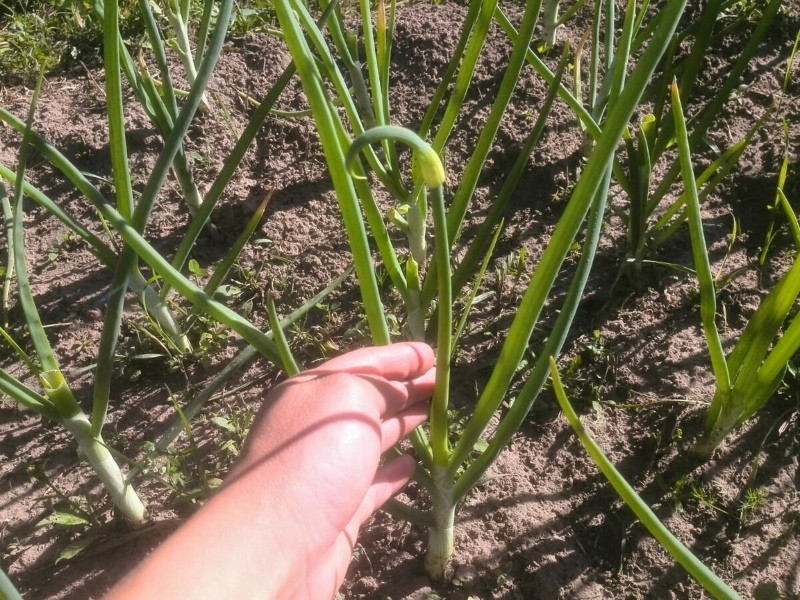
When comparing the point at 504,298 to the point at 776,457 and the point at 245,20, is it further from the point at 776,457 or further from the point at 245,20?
the point at 245,20

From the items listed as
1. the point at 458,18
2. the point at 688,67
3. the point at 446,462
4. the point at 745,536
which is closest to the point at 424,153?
the point at 446,462

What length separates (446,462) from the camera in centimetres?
92

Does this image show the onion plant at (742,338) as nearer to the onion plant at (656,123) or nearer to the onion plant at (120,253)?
the onion plant at (656,123)

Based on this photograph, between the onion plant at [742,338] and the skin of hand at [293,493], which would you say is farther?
the onion plant at [742,338]

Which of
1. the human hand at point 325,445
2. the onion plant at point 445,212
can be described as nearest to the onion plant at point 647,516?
the onion plant at point 445,212

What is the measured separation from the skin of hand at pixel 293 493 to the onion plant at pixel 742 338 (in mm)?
422

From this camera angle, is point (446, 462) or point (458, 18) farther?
point (458, 18)

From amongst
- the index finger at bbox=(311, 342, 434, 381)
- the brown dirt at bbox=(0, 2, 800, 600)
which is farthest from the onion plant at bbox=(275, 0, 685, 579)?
the brown dirt at bbox=(0, 2, 800, 600)

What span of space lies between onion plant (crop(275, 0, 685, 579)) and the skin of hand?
67 millimetres

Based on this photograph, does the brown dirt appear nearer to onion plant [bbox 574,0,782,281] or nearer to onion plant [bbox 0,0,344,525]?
onion plant [bbox 574,0,782,281]

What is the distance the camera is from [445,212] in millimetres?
886

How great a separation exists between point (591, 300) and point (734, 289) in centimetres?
28

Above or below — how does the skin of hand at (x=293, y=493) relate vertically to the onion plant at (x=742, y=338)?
below

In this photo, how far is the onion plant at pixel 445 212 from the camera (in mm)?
624
